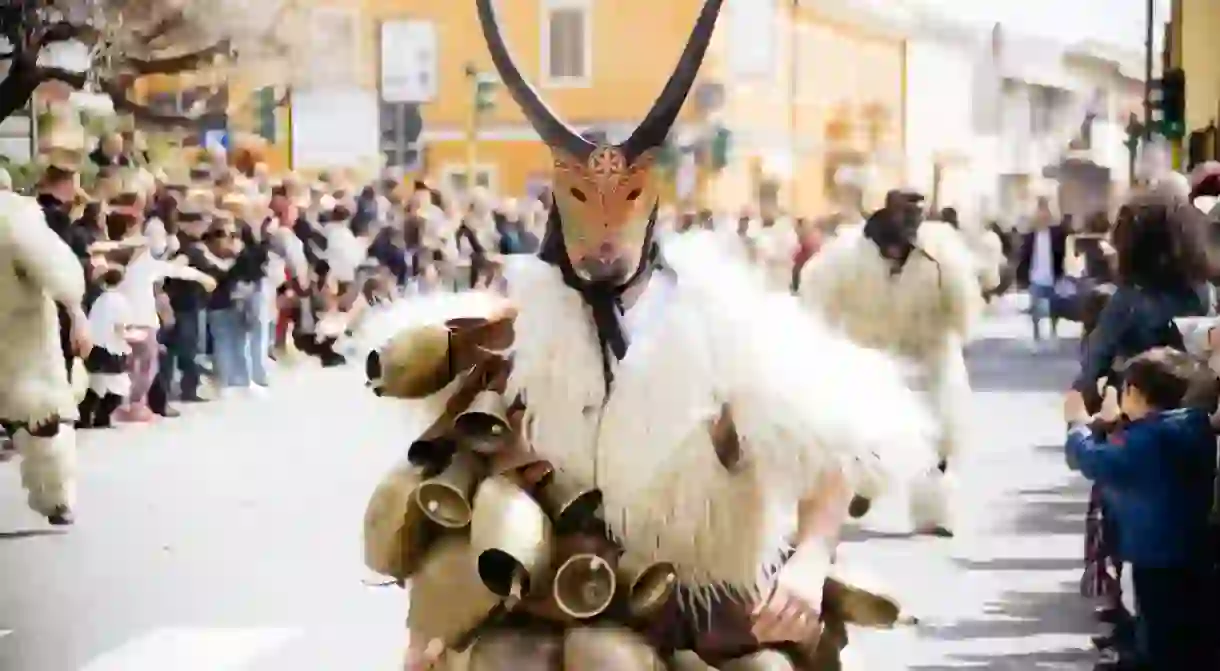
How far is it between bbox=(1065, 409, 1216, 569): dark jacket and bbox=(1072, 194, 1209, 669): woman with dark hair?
6 cm

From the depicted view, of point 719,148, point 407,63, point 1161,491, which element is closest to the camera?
point 719,148

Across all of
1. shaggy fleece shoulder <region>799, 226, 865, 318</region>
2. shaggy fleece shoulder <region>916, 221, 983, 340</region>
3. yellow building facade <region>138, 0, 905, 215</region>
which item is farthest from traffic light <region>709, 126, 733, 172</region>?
shaggy fleece shoulder <region>916, 221, 983, 340</region>

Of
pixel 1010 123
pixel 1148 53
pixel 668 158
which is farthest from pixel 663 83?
pixel 1148 53

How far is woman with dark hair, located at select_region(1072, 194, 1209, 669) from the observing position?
2.46 m

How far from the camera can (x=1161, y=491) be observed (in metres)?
2.41

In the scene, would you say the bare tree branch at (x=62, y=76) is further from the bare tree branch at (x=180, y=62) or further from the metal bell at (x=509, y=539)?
the metal bell at (x=509, y=539)

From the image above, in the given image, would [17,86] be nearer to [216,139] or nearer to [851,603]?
[216,139]

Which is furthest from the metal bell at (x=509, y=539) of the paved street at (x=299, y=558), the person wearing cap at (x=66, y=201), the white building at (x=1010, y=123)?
the person wearing cap at (x=66, y=201)

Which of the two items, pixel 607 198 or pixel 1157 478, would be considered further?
pixel 1157 478

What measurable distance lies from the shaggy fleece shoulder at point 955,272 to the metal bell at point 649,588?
1.14 m

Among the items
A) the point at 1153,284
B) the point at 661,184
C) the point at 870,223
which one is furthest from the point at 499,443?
the point at 1153,284

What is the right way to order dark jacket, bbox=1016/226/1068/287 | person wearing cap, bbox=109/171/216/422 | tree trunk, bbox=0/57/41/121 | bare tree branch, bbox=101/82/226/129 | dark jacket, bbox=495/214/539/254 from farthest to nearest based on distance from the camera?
1. person wearing cap, bbox=109/171/216/422
2. tree trunk, bbox=0/57/41/121
3. bare tree branch, bbox=101/82/226/129
4. dark jacket, bbox=1016/226/1068/287
5. dark jacket, bbox=495/214/539/254

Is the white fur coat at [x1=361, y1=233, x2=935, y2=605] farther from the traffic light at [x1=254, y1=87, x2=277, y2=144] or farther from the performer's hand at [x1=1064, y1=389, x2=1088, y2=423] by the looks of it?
the traffic light at [x1=254, y1=87, x2=277, y2=144]

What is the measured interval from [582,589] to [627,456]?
116 millimetres
